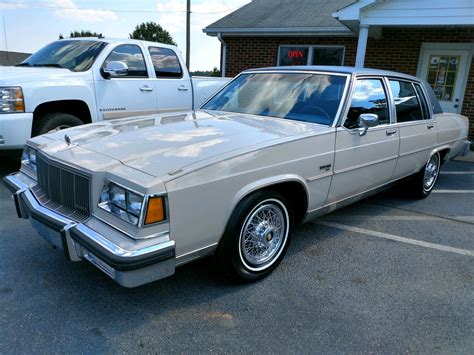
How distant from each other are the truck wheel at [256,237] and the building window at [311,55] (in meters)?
Result: 9.03

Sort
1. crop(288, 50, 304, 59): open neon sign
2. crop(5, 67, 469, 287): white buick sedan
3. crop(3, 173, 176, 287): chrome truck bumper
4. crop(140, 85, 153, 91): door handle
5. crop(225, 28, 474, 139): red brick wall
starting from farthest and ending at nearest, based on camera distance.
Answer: crop(288, 50, 304, 59): open neon sign → crop(225, 28, 474, 139): red brick wall → crop(140, 85, 153, 91): door handle → crop(5, 67, 469, 287): white buick sedan → crop(3, 173, 176, 287): chrome truck bumper

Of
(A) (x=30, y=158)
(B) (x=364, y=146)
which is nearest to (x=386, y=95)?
(B) (x=364, y=146)

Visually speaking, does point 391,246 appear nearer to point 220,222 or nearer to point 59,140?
point 220,222

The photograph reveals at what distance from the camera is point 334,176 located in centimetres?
349

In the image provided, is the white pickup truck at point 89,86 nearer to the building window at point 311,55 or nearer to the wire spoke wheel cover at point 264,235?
the wire spoke wheel cover at point 264,235

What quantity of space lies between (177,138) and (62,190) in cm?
87

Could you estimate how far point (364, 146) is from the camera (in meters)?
3.78

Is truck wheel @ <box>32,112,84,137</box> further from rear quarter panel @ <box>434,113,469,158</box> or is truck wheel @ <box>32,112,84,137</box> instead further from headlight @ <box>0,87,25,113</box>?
rear quarter panel @ <box>434,113,469,158</box>

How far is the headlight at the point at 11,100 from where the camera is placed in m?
4.97

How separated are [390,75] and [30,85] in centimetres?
439

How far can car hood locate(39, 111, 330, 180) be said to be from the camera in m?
2.57

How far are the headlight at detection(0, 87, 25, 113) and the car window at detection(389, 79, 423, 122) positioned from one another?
4468 millimetres

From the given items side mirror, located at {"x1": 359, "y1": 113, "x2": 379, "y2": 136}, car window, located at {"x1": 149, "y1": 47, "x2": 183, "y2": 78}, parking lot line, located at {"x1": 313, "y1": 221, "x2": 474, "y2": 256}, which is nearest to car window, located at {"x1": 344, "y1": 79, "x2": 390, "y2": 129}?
side mirror, located at {"x1": 359, "y1": 113, "x2": 379, "y2": 136}

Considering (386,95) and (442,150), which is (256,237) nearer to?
(386,95)
